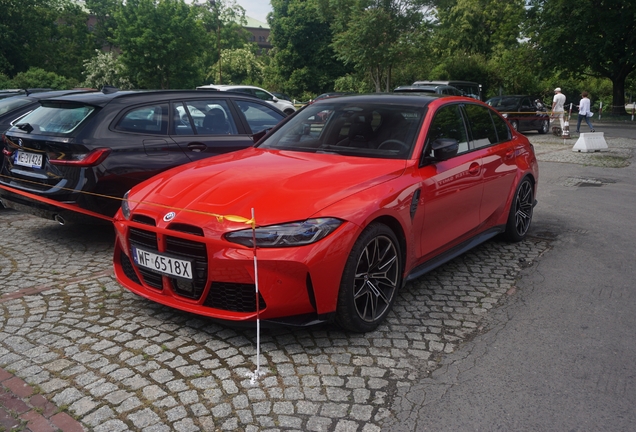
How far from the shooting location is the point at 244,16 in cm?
9556

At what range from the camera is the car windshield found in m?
4.68

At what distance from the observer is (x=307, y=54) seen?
184 ft

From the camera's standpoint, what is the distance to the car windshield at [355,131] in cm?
468

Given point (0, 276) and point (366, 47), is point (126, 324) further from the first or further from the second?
point (366, 47)

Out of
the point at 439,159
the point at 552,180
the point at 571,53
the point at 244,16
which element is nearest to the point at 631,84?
the point at 571,53

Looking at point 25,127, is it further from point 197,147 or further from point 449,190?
point 449,190

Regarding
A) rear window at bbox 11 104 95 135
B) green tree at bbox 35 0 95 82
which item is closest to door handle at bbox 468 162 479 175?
rear window at bbox 11 104 95 135

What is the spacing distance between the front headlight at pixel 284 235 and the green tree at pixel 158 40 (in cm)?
4150

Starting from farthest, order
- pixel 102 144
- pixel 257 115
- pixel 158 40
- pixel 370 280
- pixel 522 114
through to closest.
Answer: pixel 158 40
pixel 522 114
pixel 257 115
pixel 102 144
pixel 370 280

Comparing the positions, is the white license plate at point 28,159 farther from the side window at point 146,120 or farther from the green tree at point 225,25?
the green tree at point 225,25

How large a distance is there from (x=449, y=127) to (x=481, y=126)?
791 millimetres

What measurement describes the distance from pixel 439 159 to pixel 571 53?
3301cm

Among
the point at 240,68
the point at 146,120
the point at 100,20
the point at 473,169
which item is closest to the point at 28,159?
the point at 146,120

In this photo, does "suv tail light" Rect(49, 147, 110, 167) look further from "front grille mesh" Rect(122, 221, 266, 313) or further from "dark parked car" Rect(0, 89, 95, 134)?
"dark parked car" Rect(0, 89, 95, 134)
